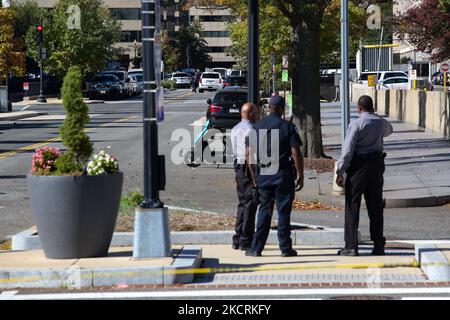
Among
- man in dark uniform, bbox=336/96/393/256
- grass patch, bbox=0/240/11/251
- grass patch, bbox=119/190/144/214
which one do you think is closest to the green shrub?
grass patch, bbox=119/190/144/214

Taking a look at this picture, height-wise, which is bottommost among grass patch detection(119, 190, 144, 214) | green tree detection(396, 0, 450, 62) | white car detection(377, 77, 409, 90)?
grass patch detection(119, 190, 144, 214)

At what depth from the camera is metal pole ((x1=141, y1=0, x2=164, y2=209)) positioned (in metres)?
11.0

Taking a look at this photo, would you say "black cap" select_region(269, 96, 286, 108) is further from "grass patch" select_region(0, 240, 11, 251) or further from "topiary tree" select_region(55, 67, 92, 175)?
"grass patch" select_region(0, 240, 11, 251)

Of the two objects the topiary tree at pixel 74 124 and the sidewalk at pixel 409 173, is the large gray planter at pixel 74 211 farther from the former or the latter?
the sidewalk at pixel 409 173

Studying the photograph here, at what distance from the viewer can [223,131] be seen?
33281 millimetres

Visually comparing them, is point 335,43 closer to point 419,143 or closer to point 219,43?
point 419,143

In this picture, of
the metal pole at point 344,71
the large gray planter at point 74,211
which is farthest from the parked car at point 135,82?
the large gray planter at point 74,211

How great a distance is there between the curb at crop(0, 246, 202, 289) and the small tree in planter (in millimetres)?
724

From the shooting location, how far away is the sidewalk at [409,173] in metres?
18.0

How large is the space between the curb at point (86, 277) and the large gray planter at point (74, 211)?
711 mm

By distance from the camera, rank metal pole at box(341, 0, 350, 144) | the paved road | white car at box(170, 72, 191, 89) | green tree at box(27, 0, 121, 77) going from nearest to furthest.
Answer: the paved road, metal pole at box(341, 0, 350, 144), green tree at box(27, 0, 121, 77), white car at box(170, 72, 191, 89)

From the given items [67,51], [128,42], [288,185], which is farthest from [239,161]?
[128,42]

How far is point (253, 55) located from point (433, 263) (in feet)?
18.4
